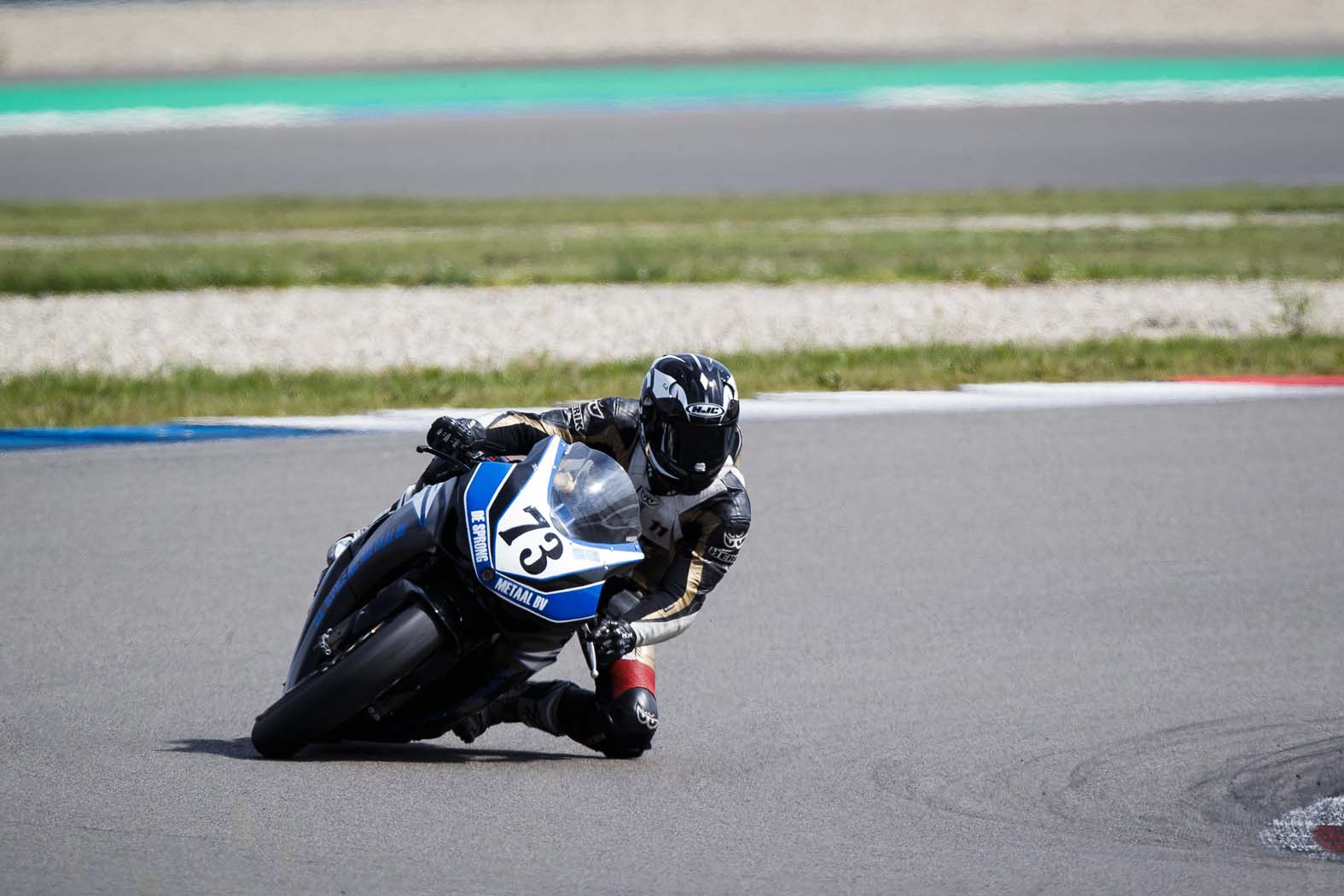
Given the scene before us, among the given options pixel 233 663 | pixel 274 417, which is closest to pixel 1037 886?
pixel 233 663

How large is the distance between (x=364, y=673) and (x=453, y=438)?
2.86 ft

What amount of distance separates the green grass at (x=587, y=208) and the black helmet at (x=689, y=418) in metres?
15.7

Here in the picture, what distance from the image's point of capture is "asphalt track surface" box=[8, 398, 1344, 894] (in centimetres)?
477

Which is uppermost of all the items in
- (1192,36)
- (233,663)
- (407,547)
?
(1192,36)

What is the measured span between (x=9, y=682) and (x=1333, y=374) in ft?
30.6

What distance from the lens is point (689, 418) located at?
5.62 meters

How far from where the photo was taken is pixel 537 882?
452 cm

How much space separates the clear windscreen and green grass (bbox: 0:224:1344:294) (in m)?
11.1

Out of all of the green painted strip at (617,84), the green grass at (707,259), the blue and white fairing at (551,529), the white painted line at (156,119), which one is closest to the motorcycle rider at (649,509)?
the blue and white fairing at (551,529)

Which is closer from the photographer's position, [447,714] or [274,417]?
[447,714]

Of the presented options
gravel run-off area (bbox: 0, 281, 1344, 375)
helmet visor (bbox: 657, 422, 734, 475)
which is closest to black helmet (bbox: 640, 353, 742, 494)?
helmet visor (bbox: 657, 422, 734, 475)

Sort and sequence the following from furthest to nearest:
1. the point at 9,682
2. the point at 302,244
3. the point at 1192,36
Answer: the point at 1192,36 → the point at 302,244 → the point at 9,682

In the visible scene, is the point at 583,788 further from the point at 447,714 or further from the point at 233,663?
the point at 233,663

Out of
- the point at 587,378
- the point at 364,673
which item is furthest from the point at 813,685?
the point at 587,378
